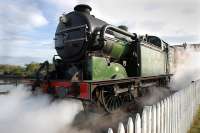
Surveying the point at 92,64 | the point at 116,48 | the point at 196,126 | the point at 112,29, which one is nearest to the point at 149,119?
the point at 92,64

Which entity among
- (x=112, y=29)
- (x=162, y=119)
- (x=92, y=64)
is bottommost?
(x=162, y=119)

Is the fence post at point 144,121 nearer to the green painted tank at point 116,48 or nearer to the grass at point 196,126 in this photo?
the grass at point 196,126

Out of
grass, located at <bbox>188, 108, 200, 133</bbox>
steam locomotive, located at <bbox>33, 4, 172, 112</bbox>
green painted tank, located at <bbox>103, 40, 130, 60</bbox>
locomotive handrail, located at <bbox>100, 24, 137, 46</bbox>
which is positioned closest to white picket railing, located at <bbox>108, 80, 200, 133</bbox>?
grass, located at <bbox>188, 108, 200, 133</bbox>

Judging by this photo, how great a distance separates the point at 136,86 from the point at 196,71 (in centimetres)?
1582

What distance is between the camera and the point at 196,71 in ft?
71.3

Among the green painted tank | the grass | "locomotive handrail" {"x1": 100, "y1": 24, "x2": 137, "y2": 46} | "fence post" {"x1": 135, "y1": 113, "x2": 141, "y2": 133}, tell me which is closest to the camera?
"fence post" {"x1": 135, "y1": 113, "x2": 141, "y2": 133}

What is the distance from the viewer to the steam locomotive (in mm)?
5879

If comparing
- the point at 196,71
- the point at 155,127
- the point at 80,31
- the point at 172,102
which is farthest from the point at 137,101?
the point at 196,71

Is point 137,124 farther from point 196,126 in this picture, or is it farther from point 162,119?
point 196,126

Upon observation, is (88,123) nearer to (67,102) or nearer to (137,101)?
(67,102)

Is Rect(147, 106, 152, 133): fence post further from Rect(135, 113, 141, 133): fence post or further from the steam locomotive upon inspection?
the steam locomotive

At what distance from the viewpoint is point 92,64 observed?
604 cm

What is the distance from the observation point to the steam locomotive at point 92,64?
5.88m

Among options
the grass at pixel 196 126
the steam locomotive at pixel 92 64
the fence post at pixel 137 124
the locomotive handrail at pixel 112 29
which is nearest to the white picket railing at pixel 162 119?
the fence post at pixel 137 124
